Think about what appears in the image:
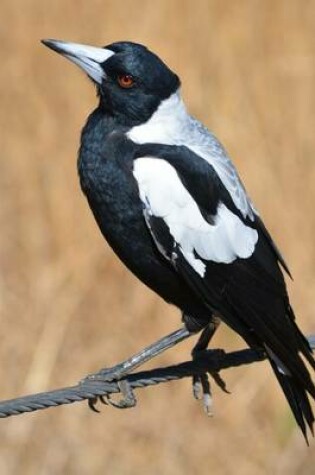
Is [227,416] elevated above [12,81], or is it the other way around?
[12,81]

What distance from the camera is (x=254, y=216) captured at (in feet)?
12.3

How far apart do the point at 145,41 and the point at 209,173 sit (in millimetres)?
2802

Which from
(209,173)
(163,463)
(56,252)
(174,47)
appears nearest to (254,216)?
(209,173)

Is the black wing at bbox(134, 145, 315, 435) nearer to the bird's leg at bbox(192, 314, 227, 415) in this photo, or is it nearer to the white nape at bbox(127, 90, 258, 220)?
the white nape at bbox(127, 90, 258, 220)

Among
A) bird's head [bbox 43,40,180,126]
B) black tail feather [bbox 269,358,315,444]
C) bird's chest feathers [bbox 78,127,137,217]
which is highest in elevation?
bird's head [bbox 43,40,180,126]

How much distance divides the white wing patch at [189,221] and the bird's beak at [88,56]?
372 millimetres

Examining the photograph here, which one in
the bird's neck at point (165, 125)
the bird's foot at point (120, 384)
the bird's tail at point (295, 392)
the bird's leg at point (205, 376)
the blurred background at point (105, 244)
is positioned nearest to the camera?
the bird's tail at point (295, 392)

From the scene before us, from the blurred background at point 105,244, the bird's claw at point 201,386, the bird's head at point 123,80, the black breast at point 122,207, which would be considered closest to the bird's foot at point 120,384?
the black breast at point 122,207

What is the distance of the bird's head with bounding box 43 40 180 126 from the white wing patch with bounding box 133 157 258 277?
11.0 inches

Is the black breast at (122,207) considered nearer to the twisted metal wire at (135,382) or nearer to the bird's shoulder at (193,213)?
the bird's shoulder at (193,213)

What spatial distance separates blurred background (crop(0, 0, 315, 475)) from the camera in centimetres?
535

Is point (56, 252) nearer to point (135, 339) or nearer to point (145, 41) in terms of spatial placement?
point (135, 339)

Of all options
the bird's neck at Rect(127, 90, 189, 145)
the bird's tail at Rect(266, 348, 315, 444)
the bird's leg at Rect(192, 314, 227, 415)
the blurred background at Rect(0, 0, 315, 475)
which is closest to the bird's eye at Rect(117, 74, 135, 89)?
the bird's neck at Rect(127, 90, 189, 145)

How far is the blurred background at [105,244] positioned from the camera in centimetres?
535
